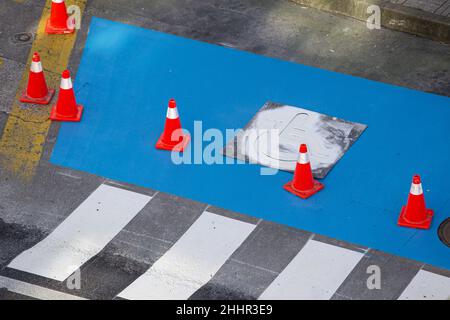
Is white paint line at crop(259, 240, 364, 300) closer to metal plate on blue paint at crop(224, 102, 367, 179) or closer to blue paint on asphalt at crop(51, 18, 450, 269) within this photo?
blue paint on asphalt at crop(51, 18, 450, 269)

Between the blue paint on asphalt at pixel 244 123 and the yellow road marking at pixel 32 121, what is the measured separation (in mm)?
244

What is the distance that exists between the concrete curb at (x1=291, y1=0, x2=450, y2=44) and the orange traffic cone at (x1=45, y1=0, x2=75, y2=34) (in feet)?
10.7

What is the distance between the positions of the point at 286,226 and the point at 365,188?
108 centimetres

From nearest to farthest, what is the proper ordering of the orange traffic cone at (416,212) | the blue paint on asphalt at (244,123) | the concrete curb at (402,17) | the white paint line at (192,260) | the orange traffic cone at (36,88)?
the white paint line at (192,260)
the orange traffic cone at (416,212)
the blue paint on asphalt at (244,123)
the orange traffic cone at (36,88)
the concrete curb at (402,17)

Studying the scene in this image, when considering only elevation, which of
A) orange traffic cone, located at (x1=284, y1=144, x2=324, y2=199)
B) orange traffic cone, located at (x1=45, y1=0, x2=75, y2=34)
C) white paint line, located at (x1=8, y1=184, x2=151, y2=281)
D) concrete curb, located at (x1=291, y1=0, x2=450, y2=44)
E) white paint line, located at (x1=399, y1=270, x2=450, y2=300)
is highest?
concrete curb, located at (x1=291, y1=0, x2=450, y2=44)

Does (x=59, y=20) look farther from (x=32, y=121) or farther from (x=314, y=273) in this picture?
(x=314, y=273)

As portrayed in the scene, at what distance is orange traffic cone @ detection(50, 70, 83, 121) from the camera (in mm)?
15680

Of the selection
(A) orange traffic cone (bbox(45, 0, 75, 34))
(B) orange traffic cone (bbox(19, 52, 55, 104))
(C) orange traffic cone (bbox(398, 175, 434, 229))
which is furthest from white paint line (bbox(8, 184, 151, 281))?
(A) orange traffic cone (bbox(45, 0, 75, 34))

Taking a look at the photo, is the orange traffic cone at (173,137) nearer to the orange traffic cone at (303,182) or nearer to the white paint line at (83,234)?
the white paint line at (83,234)

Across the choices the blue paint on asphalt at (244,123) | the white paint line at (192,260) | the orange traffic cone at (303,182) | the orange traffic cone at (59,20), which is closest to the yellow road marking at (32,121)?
the orange traffic cone at (59,20)

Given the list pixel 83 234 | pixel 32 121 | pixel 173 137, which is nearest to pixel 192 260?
pixel 83 234

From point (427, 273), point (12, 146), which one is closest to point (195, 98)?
point (12, 146)

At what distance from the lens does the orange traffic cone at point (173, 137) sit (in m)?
15.4

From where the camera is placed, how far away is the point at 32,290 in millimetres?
13484
